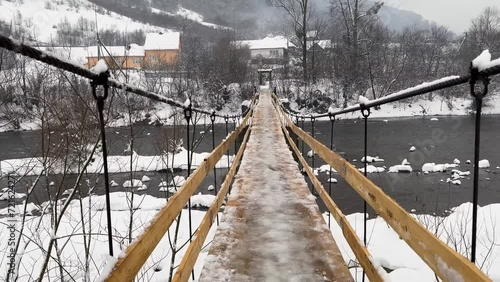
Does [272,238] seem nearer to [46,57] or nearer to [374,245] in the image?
[46,57]

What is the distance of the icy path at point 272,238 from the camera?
2.29 metres

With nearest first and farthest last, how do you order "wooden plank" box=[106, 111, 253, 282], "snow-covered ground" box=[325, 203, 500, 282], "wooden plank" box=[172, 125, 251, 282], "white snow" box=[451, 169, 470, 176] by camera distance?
1. "wooden plank" box=[106, 111, 253, 282]
2. "wooden plank" box=[172, 125, 251, 282]
3. "snow-covered ground" box=[325, 203, 500, 282]
4. "white snow" box=[451, 169, 470, 176]

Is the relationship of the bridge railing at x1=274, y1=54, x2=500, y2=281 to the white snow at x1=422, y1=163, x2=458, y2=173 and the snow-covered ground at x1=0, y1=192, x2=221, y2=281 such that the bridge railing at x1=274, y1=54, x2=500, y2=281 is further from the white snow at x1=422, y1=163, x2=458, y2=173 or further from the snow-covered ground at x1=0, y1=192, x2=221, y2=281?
the white snow at x1=422, y1=163, x2=458, y2=173

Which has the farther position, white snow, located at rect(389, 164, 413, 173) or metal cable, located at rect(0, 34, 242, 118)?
white snow, located at rect(389, 164, 413, 173)

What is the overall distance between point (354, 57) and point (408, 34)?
48.1 feet

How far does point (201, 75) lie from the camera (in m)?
38.5

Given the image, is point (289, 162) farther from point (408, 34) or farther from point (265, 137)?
point (408, 34)

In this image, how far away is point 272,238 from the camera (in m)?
2.80

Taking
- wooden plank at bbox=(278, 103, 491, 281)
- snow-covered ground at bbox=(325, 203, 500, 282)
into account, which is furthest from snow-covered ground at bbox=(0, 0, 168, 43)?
wooden plank at bbox=(278, 103, 491, 281)

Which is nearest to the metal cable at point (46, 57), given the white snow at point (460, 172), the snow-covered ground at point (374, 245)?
the snow-covered ground at point (374, 245)

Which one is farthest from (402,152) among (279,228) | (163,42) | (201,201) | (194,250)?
(163,42)

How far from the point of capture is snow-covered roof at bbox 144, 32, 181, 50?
58.6m

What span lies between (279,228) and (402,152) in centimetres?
1562

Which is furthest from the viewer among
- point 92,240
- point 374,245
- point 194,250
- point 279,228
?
point 92,240
